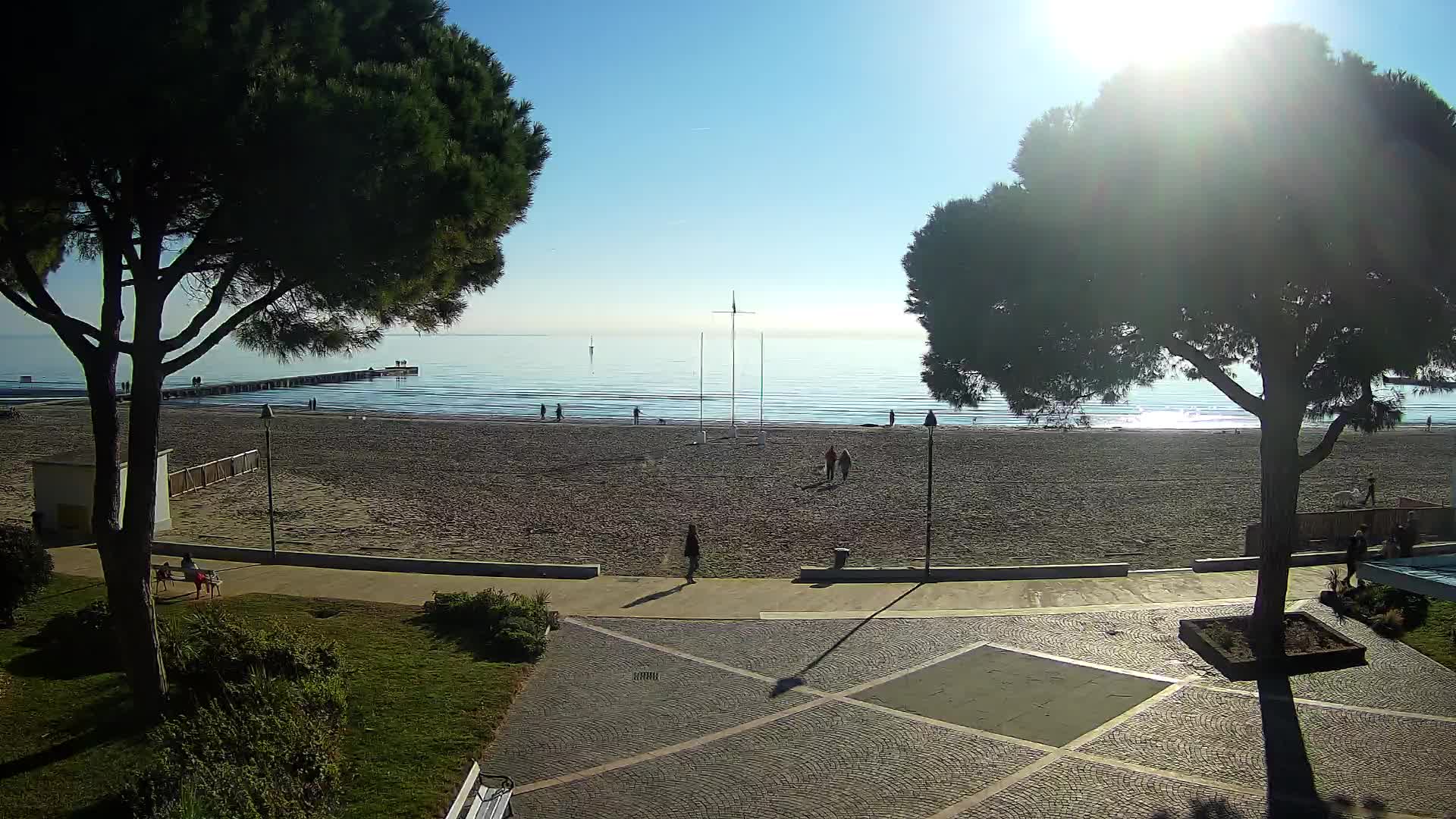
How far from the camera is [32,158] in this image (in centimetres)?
700

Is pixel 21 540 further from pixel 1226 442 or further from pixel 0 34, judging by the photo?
pixel 1226 442

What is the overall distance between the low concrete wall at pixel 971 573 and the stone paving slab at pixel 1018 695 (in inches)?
187

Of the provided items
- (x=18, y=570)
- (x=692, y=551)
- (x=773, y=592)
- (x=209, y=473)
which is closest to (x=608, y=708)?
(x=773, y=592)

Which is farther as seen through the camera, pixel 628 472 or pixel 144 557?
pixel 628 472

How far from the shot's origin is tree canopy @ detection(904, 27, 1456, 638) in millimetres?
9828

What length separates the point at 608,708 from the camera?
987 centimetres

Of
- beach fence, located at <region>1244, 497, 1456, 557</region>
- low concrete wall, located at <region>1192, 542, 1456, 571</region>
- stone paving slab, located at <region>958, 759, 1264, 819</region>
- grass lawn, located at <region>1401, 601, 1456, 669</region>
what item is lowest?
stone paving slab, located at <region>958, 759, 1264, 819</region>

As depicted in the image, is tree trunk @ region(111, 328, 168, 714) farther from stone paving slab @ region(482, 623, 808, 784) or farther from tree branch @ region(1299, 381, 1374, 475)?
tree branch @ region(1299, 381, 1374, 475)

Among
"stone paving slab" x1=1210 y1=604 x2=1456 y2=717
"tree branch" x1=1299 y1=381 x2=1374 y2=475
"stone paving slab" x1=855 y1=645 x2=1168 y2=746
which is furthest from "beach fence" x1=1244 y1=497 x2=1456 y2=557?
"stone paving slab" x1=855 y1=645 x2=1168 y2=746

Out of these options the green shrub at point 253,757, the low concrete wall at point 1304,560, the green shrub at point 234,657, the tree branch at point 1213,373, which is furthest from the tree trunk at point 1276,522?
the green shrub at point 234,657

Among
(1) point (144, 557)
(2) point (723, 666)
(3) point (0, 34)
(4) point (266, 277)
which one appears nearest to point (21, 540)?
(1) point (144, 557)

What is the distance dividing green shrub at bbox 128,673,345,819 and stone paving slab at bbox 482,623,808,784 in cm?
160

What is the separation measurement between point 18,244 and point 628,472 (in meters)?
24.2

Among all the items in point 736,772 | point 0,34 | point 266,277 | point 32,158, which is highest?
point 0,34
